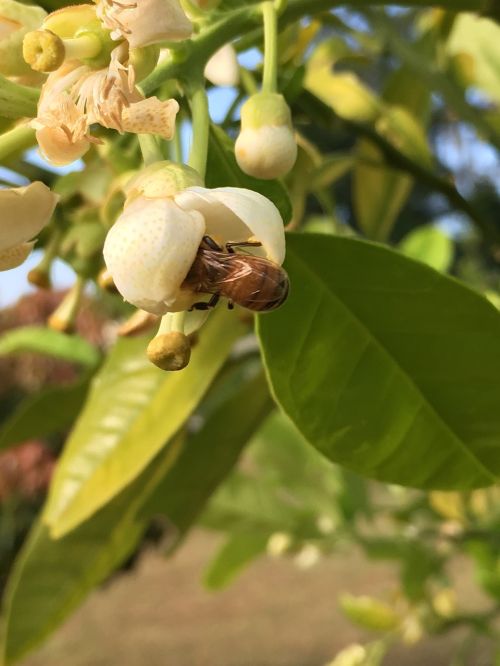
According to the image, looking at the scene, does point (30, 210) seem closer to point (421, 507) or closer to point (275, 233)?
point (275, 233)

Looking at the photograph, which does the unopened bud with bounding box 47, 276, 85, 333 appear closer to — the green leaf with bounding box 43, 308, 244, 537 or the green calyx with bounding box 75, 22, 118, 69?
the green leaf with bounding box 43, 308, 244, 537

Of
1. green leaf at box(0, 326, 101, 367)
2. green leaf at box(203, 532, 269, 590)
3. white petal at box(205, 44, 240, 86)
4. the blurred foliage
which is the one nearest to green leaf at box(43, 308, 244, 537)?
the blurred foliage

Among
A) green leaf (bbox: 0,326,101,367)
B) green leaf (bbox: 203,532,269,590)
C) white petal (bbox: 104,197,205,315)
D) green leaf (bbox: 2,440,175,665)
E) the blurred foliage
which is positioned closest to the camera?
white petal (bbox: 104,197,205,315)

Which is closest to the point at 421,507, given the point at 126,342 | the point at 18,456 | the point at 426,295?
the point at 126,342

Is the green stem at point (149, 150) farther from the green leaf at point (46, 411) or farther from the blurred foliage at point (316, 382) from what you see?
the green leaf at point (46, 411)

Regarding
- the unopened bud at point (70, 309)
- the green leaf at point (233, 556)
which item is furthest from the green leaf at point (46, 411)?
the green leaf at point (233, 556)

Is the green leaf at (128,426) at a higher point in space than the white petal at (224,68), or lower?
lower
